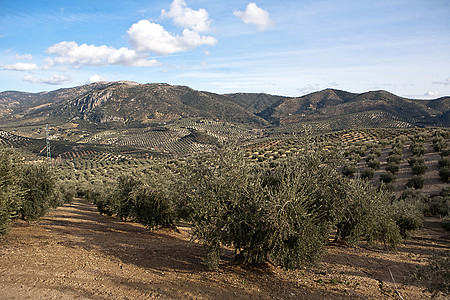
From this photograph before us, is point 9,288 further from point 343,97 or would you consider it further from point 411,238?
point 343,97

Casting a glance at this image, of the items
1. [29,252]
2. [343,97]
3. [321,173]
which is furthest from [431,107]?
[29,252]

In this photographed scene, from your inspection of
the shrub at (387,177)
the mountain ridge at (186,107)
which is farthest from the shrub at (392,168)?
the mountain ridge at (186,107)

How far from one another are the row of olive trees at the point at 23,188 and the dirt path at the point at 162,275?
1433 millimetres

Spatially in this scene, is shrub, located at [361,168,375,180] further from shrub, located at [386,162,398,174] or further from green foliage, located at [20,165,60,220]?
green foliage, located at [20,165,60,220]

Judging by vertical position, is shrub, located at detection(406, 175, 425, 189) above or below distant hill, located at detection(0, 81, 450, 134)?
below

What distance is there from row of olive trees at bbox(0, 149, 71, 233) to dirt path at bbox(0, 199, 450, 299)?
1.43m

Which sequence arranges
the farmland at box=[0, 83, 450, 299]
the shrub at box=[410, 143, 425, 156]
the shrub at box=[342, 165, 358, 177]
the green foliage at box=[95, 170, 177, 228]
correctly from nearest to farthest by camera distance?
the farmland at box=[0, 83, 450, 299] < the green foliage at box=[95, 170, 177, 228] < the shrub at box=[342, 165, 358, 177] < the shrub at box=[410, 143, 425, 156]

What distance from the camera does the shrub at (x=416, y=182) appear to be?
2323cm

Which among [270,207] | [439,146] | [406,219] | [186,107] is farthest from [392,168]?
[186,107]

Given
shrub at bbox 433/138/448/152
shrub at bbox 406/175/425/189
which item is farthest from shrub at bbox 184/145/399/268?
shrub at bbox 433/138/448/152

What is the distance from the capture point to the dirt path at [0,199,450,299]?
7809 mm

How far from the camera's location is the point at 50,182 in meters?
15.6

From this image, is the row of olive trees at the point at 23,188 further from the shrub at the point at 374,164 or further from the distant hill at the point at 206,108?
the distant hill at the point at 206,108

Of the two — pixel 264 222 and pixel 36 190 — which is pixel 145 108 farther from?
pixel 264 222
